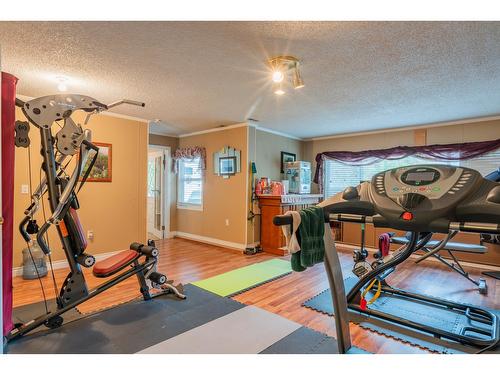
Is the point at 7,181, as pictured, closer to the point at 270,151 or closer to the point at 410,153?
the point at 270,151

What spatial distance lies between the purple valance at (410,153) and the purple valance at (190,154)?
2435 mm

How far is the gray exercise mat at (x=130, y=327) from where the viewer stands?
1.90 metres

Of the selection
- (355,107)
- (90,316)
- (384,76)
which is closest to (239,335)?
(90,316)

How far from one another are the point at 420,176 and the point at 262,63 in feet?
5.45

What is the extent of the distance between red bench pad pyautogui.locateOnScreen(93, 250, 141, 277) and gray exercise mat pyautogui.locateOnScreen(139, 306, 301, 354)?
0.81 metres

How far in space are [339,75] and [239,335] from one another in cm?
246

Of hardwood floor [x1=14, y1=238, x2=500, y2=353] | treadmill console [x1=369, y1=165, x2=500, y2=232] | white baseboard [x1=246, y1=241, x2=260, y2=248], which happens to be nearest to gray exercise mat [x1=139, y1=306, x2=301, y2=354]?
hardwood floor [x1=14, y1=238, x2=500, y2=353]

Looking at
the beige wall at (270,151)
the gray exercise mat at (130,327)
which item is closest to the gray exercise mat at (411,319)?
the gray exercise mat at (130,327)

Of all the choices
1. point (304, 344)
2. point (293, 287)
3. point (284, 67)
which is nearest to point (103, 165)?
point (284, 67)

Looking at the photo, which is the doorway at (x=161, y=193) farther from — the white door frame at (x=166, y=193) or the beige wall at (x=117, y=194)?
the beige wall at (x=117, y=194)

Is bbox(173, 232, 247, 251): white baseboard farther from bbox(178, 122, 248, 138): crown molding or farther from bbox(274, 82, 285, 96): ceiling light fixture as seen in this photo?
bbox(274, 82, 285, 96): ceiling light fixture

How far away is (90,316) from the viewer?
2.33 metres
